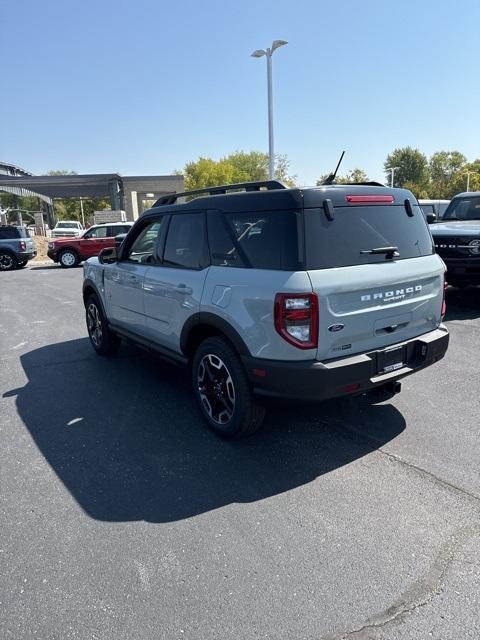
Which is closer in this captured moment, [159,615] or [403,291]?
[159,615]

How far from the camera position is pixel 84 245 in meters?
19.2

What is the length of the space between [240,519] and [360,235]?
2.08 m

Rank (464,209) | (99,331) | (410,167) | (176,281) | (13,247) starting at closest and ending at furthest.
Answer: (176,281) → (99,331) → (464,209) → (13,247) → (410,167)

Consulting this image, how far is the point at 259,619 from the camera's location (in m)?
2.05

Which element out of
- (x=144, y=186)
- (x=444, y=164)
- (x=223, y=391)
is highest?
(x=444, y=164)

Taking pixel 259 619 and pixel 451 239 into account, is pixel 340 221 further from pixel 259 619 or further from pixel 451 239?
pixel 451 239

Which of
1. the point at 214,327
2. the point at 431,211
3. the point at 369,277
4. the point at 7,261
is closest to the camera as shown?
the point at 369,277

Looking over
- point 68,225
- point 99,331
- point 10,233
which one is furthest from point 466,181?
point 99,331

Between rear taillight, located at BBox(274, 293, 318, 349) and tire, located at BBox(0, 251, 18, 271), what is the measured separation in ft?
61.3

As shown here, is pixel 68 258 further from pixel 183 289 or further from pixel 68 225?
pixel 183 289

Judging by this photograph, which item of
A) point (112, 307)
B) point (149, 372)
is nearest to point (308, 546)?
point (149, 372)

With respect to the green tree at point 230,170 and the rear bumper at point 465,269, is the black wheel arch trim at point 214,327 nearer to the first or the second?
the rear bumper at point 465,269

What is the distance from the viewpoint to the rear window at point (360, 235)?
120 inches

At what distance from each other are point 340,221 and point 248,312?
906 millimetres
